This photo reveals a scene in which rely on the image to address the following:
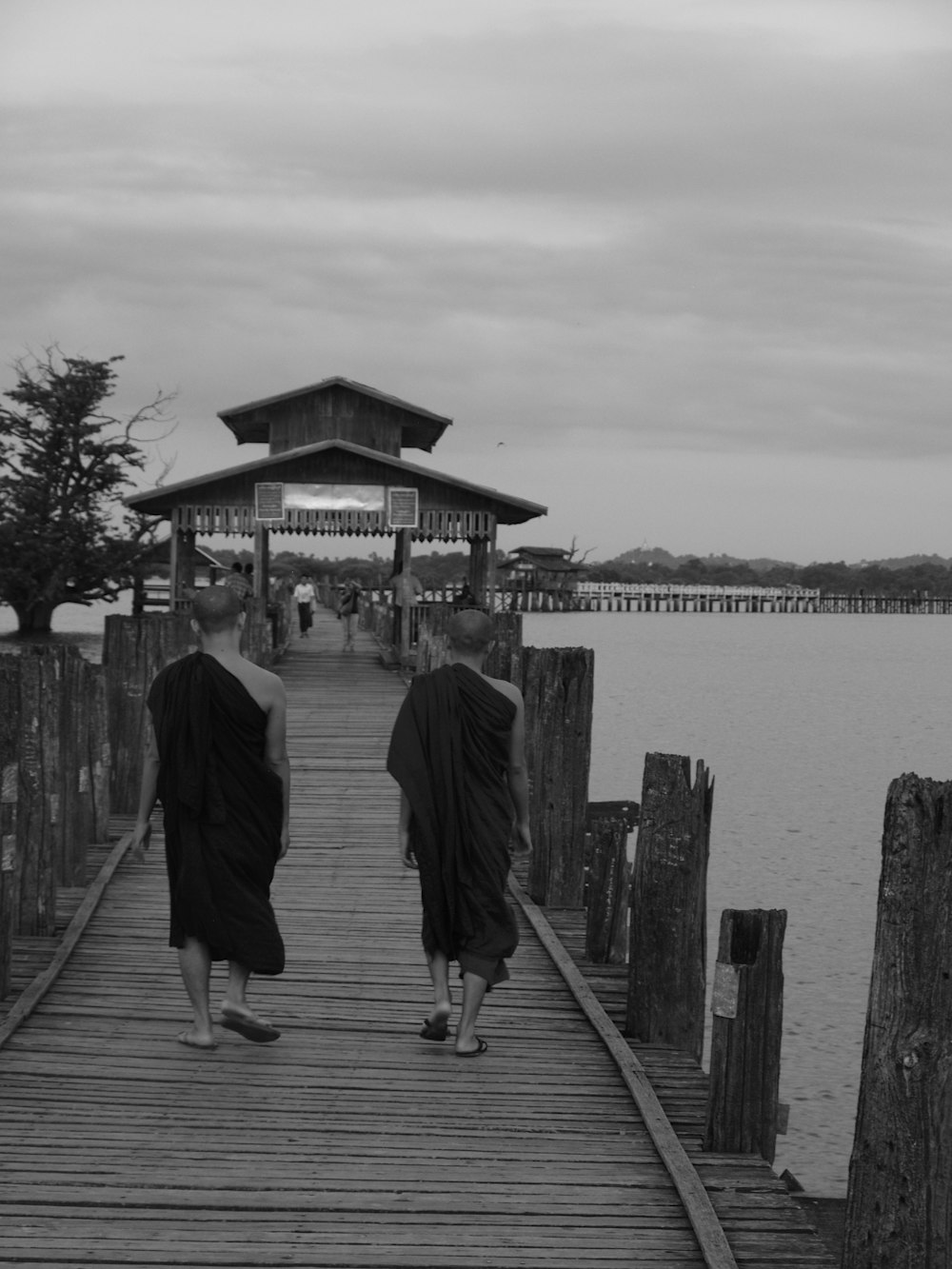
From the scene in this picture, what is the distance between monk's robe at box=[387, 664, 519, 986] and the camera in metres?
6.81

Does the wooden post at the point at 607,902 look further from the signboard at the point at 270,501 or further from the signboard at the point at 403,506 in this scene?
the signboard at the point at 270,501

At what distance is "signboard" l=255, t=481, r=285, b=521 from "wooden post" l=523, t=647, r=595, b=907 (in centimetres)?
1806

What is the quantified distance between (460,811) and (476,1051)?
98 cm

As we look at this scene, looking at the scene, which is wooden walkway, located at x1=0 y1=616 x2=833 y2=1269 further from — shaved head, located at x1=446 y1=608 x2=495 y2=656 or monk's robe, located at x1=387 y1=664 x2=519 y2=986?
→ shaved head, located at x1=446 y1=608 x2=495 y2=656

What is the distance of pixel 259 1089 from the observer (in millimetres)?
6328

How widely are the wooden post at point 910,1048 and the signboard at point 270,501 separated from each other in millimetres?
24025

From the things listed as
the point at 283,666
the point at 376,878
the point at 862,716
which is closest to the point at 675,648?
the point at 862,716

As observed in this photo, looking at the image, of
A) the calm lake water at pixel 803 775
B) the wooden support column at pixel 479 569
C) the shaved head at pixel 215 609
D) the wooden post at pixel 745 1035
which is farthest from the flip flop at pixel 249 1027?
the wooden support column at pixel 479 569

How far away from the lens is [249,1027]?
6.79m

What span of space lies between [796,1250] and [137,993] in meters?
3.68

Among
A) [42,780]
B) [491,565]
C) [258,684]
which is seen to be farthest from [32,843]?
[491,565]

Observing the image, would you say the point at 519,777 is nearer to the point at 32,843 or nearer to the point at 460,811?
the point at 460,811

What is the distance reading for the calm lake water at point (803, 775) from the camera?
55.1ft

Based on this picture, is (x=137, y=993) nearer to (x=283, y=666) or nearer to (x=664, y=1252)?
(x=664, y=1252)
